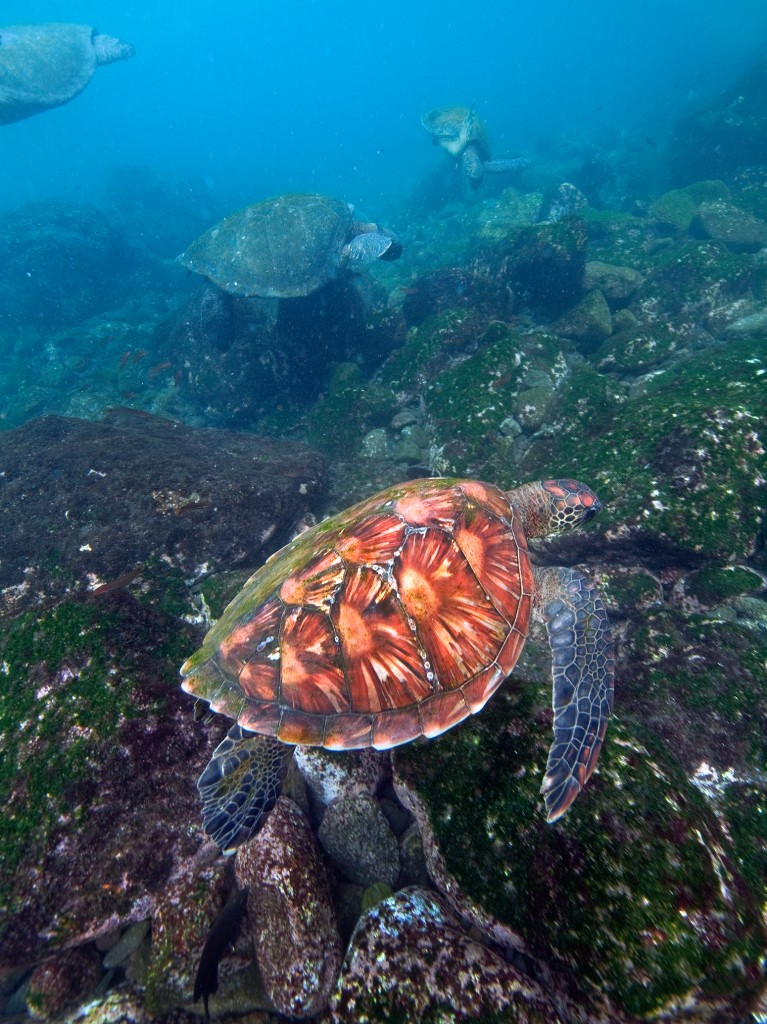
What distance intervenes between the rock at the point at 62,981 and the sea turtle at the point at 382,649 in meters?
1.09

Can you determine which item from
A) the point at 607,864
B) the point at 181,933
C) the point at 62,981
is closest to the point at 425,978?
the point at 607,864

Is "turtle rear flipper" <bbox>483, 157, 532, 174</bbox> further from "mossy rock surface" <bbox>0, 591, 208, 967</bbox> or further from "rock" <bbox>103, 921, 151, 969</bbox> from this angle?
"rock" <bbox>103, 921, 151, 969</bbox>

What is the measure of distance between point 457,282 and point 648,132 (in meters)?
33.0

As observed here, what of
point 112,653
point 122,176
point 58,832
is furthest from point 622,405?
point 122,176

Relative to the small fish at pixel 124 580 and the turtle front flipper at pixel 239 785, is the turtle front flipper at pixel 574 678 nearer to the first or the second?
the turtle front flipper at pixel 239 785

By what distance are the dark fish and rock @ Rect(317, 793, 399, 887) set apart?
652 mm

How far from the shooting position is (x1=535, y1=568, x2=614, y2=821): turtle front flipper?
263 centimetres

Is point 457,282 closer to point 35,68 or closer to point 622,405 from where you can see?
point 622,405

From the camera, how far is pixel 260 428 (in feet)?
34.6

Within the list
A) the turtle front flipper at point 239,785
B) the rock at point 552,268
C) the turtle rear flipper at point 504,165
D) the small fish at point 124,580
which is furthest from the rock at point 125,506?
the turtle rear flipper at point 504,165

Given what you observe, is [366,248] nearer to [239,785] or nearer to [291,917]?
[239,785]

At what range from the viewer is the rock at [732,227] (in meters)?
12.4

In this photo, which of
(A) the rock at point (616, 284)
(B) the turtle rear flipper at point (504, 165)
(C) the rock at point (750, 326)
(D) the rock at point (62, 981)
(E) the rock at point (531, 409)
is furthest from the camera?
(B) the turtle rear flipper at point (504, 165)

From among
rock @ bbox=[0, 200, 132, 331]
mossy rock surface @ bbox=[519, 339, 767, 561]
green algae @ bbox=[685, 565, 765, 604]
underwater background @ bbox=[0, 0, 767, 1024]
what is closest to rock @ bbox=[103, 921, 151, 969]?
underwater background @ bbox=[0, 0, 767, 1024]
